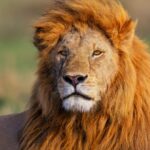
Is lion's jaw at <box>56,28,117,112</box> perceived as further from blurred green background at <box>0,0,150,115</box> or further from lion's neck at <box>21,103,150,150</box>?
blurred green background at <box>0,0,150,115</box>

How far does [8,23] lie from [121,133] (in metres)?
21.9

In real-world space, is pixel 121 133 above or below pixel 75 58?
below

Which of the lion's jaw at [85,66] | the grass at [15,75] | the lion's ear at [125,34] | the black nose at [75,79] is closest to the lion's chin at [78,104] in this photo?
the lion's jaw at [85,66]

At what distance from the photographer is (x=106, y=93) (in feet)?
25.9

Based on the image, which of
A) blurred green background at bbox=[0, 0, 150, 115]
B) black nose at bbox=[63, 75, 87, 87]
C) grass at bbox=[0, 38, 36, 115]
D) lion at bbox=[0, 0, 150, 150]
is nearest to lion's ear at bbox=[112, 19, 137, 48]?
lion at bbox=[0, 0, 150, 150]

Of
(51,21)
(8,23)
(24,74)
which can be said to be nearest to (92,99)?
(51,21)

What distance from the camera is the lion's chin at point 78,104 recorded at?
7.67 m

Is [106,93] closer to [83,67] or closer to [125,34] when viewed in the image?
[83,67]

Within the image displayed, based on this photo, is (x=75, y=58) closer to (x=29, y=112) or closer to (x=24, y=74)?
(x=29, y=112)

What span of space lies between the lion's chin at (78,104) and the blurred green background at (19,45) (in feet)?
9.82

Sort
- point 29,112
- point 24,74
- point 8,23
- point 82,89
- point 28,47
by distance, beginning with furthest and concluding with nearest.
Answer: point 8,23 < point 28,47 < point 24,74 < point 29,112 < point 82,89

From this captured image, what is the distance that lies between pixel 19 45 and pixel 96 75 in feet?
57.2

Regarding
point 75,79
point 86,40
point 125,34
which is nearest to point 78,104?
point 75,79

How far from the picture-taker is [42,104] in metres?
8.11
